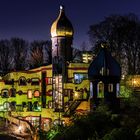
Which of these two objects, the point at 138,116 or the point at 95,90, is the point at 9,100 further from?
the point at 138,116

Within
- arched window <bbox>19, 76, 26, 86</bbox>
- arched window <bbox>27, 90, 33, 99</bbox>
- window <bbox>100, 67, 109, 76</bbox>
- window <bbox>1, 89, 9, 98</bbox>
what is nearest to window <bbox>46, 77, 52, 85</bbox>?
arched window <bbox>27, 90, 33, 99</bbox>

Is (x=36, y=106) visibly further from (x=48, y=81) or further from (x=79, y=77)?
(x=79, y=77)

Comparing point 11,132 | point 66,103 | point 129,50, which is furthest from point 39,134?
point 129,50

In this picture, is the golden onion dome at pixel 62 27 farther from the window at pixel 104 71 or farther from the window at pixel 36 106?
the window at pixel 104 71

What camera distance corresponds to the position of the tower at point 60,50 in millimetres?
47719

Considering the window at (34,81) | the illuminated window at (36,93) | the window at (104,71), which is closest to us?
the window at (104,71)

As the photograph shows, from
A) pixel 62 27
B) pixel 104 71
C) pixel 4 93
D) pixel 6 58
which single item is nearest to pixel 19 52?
pixel 6 58

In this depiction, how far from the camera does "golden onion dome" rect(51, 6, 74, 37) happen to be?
48156 millimetres

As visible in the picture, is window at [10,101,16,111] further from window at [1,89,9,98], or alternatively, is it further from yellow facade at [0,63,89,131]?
window at [1,89,9,98]

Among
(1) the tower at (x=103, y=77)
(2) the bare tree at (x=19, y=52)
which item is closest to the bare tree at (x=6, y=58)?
(2) the bare tree at (x=19, y=52)

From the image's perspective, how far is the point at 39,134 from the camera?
17906mm

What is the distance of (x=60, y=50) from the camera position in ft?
162

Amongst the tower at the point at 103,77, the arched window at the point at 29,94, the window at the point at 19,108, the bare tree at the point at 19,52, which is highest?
the bare tree at the point at 19,52

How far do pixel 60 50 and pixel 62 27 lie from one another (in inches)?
94.7
